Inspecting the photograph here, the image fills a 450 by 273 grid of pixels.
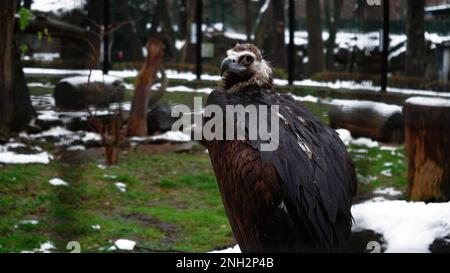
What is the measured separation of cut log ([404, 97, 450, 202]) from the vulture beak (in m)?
2.02

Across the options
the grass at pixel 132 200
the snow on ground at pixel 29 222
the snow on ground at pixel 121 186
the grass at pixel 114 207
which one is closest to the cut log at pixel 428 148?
the grass at pixel 132 200

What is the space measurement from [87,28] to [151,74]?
2.66ft

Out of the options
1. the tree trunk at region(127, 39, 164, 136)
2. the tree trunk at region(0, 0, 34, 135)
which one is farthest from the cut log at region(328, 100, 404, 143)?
the tree trunk at region(0, 0, 34, 135)

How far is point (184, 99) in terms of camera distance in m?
6.44

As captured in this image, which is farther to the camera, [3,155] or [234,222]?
[3,155]

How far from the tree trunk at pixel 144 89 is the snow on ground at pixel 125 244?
298 cm

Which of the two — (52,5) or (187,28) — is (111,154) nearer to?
(52,5)

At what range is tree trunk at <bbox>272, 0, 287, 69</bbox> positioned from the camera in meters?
6.82

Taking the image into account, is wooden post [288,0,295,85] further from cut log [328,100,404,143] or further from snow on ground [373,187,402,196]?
snow on ground [373,187,402,196]

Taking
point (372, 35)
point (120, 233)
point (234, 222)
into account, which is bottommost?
point (120, 233)
